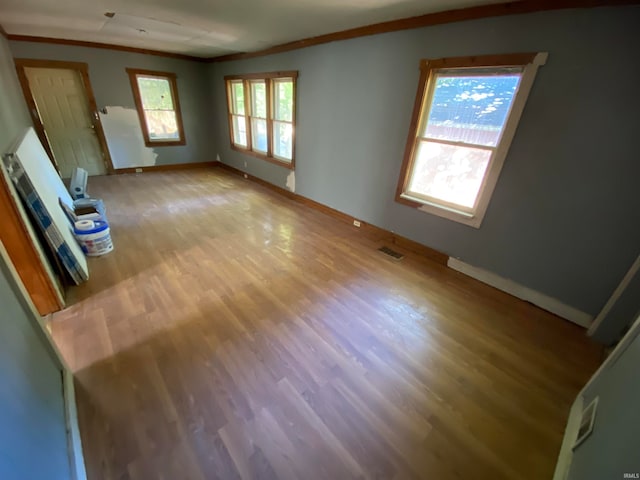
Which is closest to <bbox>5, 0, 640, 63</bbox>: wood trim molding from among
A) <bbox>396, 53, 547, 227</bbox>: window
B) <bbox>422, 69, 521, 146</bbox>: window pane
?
<bbox>396, 53, 547, 227</bbox>: window

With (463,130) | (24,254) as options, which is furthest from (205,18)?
(463,130)

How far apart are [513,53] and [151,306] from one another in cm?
349

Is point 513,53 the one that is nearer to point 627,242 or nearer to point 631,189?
point 631,189

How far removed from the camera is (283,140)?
4680mm

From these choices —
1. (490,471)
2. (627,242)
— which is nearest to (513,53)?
(627,242)

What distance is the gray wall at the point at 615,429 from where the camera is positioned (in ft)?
2.75

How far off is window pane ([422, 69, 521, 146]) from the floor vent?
132cm

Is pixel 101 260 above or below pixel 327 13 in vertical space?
below

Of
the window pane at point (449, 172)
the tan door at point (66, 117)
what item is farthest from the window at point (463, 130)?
the tan door at point (66, 117)

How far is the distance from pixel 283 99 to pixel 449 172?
3.14 m

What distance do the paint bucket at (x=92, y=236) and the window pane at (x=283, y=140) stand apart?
2862 mm

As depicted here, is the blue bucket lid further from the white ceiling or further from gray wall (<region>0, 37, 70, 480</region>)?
the white ceiling

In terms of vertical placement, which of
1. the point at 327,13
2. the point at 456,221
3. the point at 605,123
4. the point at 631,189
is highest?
the point at 327,13

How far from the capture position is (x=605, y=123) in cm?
179
